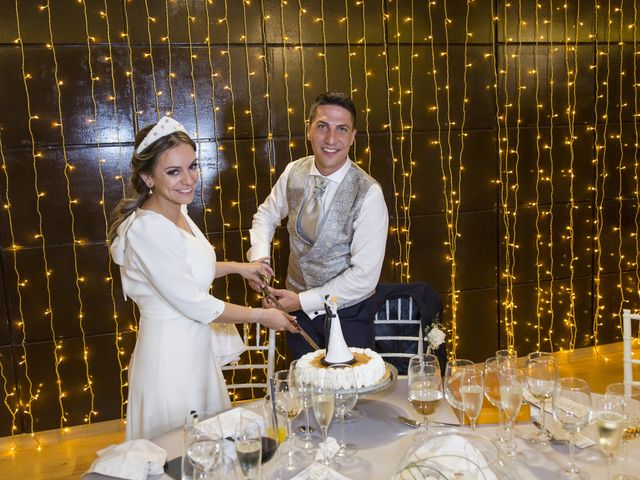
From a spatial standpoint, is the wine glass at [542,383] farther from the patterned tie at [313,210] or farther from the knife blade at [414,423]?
the patterned tie at [313,210]

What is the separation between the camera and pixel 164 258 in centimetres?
212

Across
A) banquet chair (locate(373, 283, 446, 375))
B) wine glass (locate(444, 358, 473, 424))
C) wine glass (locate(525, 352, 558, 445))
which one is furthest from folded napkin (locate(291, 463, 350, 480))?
banquet chair (locate(373, 283, 446, 375))

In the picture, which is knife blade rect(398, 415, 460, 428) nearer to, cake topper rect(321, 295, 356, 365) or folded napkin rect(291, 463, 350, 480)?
cake topper rect(321, 295, 356, 365)

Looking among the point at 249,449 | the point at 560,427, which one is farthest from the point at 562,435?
the point at 249,449

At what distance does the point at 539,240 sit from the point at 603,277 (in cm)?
68

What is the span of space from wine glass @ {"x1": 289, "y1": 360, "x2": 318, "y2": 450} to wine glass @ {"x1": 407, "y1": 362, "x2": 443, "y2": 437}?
0.26 m

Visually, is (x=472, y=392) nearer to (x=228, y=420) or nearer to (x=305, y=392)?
(x=305, y=392)

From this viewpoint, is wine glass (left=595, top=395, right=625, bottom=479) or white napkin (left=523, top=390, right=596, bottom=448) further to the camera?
white napkin (left=523, top=390, right=596, bottom=448)

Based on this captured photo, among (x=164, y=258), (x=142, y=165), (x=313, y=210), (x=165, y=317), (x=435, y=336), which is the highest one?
(x=142, y=165)

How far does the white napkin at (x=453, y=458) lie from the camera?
119 centimetres

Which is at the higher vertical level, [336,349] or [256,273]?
[256,273]

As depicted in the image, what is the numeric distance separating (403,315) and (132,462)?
5.90 feet

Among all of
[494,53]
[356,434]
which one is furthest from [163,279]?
[494,53]

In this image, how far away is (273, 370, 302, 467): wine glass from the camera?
1486 mm
